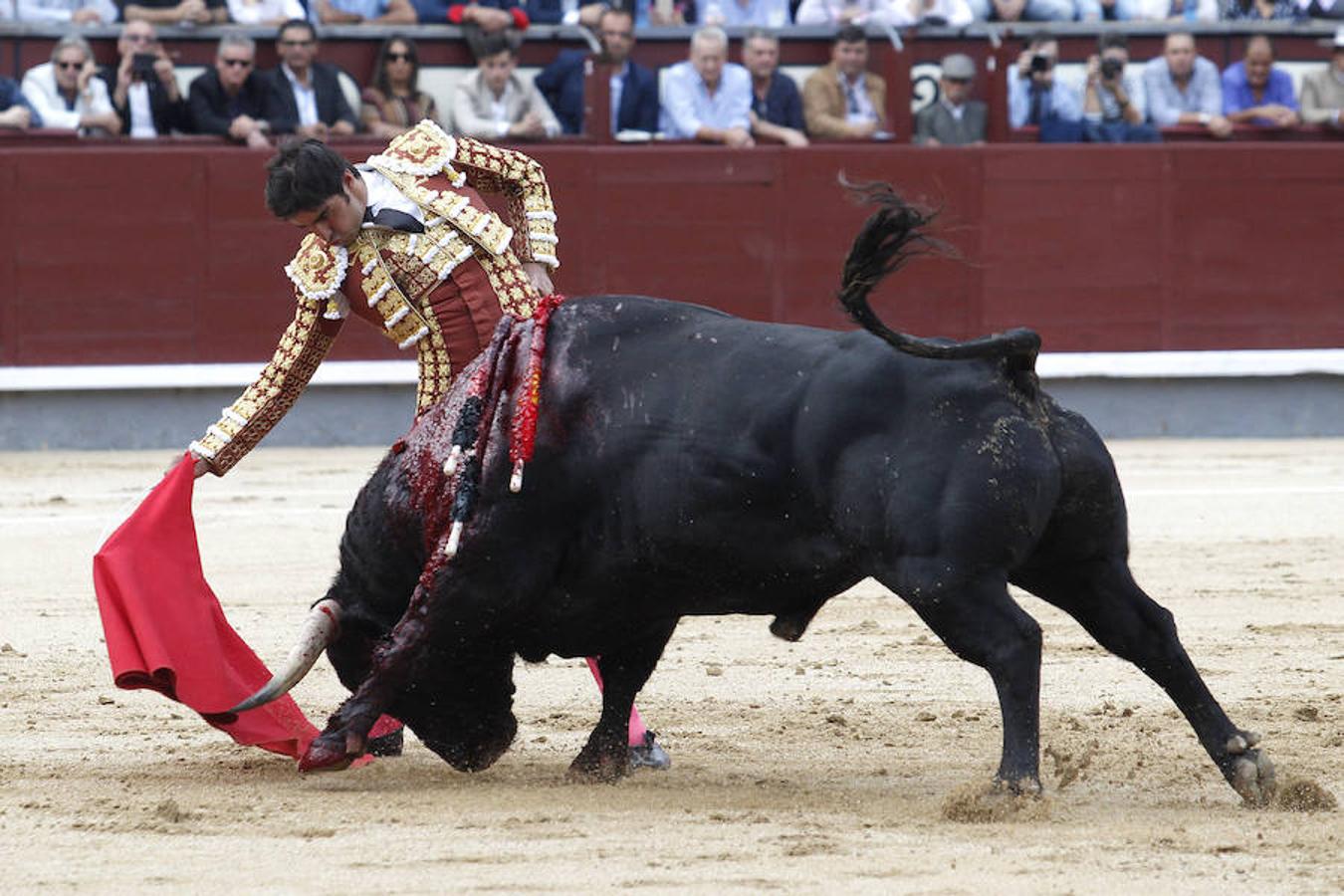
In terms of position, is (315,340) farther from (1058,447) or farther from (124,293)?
(124,293)

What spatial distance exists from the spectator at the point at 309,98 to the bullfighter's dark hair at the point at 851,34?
1.96 meters

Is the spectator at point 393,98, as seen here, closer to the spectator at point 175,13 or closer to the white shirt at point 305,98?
the white shirt at point 305,98

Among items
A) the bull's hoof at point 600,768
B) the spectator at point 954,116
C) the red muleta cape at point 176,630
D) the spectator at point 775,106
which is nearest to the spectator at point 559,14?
the spectator at point 775,106

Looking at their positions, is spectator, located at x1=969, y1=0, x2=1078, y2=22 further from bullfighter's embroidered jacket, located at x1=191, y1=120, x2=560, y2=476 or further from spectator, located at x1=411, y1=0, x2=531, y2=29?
bullfighter's embroidered jacket, located at x1=191, y1=120, x2=560, y2=476

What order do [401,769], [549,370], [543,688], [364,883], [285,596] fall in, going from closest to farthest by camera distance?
[364,883]
[549,370]
[401,769]
[543,688]
[285,596]

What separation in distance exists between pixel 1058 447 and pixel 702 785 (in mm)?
857

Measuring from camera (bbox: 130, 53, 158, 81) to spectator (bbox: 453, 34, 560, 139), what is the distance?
1.16 metres

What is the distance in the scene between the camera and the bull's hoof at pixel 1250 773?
3350 mm

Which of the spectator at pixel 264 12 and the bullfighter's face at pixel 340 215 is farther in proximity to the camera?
the spectator at pixel 264 12

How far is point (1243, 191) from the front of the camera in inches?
370

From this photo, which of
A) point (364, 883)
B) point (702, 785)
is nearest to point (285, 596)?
point (702, 785)

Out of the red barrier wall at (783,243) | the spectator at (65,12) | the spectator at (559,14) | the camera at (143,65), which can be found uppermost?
the spectator at (65,12)

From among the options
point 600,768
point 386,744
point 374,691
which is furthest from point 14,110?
point 600,768

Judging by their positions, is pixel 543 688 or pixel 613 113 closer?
pixel 543 688
